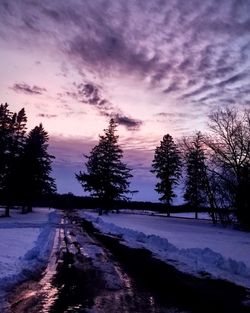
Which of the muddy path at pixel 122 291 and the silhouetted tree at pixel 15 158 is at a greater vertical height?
the silhouetted tree at pixel 15 158

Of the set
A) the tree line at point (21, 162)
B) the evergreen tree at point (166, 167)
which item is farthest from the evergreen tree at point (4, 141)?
the evergreen tree at point (166, 167)

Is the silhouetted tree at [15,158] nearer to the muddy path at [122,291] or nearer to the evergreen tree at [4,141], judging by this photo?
the evergreen tree at [4,141]

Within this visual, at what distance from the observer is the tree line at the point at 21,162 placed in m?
42.8

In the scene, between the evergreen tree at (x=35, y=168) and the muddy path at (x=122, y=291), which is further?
the evergreen tree at (x=35, y=168)

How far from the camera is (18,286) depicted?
7.54 m

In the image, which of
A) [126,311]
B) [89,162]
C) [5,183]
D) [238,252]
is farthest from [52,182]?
[126,311]

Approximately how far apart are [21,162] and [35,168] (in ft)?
10.2

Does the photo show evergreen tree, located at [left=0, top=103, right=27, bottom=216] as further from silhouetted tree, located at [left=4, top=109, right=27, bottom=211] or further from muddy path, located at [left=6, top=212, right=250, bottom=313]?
muddy path, located at [left=6, top=212, right=250, bottom=313]

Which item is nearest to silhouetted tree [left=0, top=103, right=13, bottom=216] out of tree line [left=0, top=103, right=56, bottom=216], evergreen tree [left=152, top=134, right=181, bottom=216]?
tree line [left=0, top=103, right=56, bottom=216]

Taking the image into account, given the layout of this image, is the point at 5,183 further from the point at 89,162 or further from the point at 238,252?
the point at 238,252

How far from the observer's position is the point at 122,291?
739cm

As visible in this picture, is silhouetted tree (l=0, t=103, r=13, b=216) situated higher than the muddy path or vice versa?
silhouetted tree (l=0, t=103, r=13, b=216)

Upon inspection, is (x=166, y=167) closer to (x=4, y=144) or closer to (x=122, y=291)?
(x=4, y=144)

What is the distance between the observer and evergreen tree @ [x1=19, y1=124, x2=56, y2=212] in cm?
4609
